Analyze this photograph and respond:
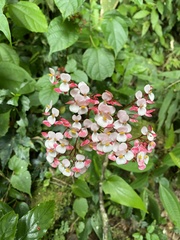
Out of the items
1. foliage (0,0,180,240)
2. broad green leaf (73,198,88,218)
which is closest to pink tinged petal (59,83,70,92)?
foliage (0,0,180,240)

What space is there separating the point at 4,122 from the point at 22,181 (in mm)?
293

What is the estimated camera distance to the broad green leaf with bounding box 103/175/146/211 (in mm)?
1487

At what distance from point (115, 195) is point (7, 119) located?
62 cm

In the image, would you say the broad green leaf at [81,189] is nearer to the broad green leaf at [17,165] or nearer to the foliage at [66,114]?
the foliage at [66,114]

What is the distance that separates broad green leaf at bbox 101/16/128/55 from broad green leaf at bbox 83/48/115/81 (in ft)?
0.39

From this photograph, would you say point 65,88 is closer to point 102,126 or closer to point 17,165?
point 102,126

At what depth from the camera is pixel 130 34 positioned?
7.62 ft

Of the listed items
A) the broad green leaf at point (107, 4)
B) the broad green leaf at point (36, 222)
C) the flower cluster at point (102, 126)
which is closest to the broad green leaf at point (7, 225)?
the broad green leaf at point (36, 222)

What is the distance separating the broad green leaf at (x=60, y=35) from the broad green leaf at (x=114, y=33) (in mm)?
145

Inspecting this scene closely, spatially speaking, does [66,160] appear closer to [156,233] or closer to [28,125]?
[28,125]

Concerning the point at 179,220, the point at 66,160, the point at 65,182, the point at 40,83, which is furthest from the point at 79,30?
the point at 179,220

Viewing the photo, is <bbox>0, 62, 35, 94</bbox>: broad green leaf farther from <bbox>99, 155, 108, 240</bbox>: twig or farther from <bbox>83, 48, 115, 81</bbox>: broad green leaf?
<bbox>99, 155, 108, 240</bbox>: twig

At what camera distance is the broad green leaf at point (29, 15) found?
1.41m

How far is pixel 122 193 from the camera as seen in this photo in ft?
5.02
